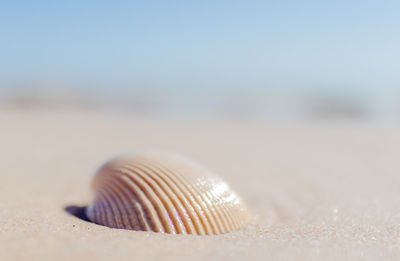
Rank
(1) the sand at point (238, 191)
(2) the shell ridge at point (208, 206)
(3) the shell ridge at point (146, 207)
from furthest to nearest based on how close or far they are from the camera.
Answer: (2) the shell ridge at point (208, 206) < (3) the shell ridge at point (146, 207) < (1) the sand at point (238, 191)

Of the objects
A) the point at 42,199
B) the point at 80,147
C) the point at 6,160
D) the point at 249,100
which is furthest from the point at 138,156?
the point at 249,100

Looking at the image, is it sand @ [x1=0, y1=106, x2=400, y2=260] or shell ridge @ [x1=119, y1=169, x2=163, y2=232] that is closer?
sand @ [x1=0, y1=106, x2=400, y2=260]

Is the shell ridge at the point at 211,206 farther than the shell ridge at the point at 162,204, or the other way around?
the shell ridge at the point at 211,206

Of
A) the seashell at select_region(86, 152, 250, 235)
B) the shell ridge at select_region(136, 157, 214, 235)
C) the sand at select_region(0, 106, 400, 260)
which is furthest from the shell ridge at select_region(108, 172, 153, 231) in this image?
the shell ridge at select_region(136, 157, 214, 235)

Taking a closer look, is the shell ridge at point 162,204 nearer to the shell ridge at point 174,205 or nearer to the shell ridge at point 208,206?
the shell ridge at point 174,205

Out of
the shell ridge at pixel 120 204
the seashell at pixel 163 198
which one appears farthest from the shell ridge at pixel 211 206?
the shell ridge at pixel 120 204

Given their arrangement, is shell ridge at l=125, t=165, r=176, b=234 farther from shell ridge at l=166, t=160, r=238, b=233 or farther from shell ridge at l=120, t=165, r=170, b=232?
shell ridge at l=166, t=160, r=238, b=233

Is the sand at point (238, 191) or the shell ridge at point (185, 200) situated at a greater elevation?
the shell ridge at point (185, 200)
